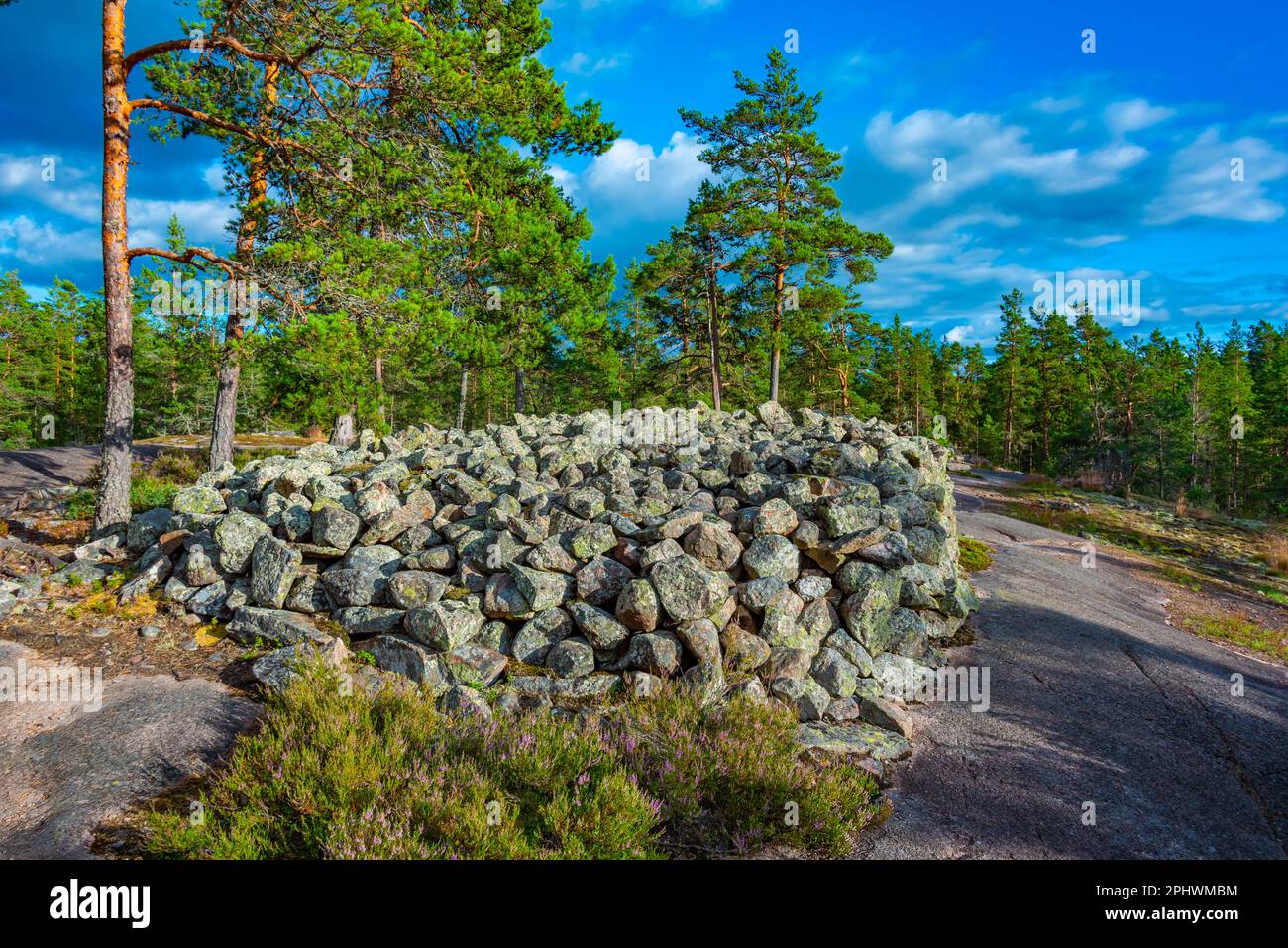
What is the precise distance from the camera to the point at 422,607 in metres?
7.04

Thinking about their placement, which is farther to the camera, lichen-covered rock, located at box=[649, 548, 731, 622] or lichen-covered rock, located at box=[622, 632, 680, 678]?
lichen-covered rock, located at box=[649, 548, 731, 622]

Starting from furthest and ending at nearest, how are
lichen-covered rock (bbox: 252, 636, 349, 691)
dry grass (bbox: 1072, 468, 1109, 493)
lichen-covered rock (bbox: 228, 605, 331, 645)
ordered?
dry grass (bbox: 1072, 468, 1109, 493) → lichen-covered rock (bbox: 228, 605, 331, 645) → lichen-covered rock (bbox: 252, 636, 349, 691)

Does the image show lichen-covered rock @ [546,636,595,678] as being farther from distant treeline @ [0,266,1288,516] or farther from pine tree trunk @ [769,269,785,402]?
pine tree trunk @ [769,269,785,402]

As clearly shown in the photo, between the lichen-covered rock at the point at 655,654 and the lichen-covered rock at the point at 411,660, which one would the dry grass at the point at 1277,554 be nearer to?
the lichen-covered rock at the point at 655,654

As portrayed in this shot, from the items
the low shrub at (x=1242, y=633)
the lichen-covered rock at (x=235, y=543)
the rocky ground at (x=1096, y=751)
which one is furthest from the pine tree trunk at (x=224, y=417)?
the low shrub at (x=1242, y=633)

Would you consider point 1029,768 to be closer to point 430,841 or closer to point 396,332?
point 430,841

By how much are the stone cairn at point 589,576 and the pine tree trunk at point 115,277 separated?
1850 millimetres

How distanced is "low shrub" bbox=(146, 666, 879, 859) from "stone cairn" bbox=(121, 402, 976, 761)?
0.73m

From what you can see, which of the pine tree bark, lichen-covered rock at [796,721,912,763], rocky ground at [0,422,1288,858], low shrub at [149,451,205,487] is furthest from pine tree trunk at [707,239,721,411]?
lichen-covered rock at [796,721,912,763]

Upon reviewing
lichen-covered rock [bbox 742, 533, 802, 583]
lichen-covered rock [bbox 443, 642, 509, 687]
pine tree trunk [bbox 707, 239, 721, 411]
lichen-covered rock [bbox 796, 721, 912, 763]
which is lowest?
lichen-covered rock [bbox 796, 721, 912, 763]

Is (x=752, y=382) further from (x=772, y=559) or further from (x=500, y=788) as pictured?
(x=500, y=788)

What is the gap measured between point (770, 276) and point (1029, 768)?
80.6 ft

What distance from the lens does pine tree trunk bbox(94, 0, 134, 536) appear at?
10.7m
